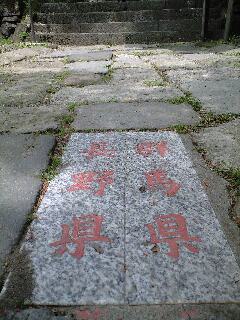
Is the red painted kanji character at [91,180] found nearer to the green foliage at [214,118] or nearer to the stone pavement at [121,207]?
the stone pavement at [121,207]

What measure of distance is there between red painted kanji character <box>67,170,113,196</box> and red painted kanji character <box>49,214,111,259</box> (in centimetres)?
18

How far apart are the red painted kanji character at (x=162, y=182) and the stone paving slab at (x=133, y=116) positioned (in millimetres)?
607

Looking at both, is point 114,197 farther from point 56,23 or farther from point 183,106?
point 56,23

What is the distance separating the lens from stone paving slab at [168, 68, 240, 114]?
2516 millimetres

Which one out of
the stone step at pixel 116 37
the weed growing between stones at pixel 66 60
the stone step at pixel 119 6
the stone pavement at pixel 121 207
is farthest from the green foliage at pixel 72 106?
the stone step at pixel 119 6

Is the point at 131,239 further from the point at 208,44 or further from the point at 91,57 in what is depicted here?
the point at 208,44

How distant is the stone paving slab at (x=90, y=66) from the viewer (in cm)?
393

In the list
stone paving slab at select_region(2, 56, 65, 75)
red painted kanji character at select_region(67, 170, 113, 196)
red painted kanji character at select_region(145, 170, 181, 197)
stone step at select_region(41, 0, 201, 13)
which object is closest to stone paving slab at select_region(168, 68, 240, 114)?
red painted kanji character at select_region(145, 170, 181, 197)

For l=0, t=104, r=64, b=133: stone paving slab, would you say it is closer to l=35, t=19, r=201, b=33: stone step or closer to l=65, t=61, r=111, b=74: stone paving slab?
l=65, t=61, r=111, b=74: stone paving slab

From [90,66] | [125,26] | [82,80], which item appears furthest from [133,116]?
[125,26]

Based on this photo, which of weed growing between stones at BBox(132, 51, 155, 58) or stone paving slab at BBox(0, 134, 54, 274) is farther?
weed growing between stones at BBox(132, 51, 155, 58)

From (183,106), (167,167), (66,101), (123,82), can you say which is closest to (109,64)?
(123,82)

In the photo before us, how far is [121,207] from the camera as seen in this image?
1312 millimetres

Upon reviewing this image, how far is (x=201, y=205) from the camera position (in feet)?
4.32
